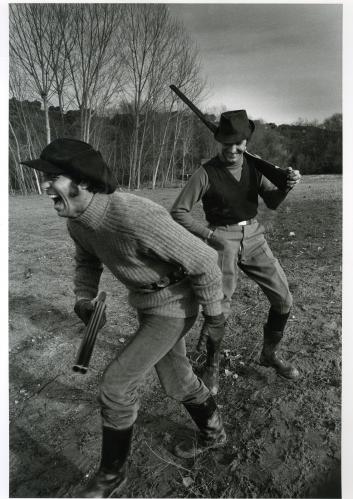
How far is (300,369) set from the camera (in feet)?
9.12

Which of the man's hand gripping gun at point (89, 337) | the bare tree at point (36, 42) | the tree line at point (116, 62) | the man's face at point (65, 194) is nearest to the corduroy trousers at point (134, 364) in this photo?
the man's hand gripping gun at point (89, 337)

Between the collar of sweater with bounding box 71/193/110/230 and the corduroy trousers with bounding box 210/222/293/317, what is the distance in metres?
1.18

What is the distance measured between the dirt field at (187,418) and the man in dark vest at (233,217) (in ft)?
0.83

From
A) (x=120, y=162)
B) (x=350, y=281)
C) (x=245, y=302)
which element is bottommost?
(x=245, y=302)

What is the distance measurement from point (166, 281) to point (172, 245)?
219mm

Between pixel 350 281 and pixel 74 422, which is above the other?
pixel 350 281

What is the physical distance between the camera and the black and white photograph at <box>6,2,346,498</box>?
1.65 m

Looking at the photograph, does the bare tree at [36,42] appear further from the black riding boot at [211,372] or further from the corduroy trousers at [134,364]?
the black riding boot at [211,372]

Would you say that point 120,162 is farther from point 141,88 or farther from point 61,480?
point 61,480

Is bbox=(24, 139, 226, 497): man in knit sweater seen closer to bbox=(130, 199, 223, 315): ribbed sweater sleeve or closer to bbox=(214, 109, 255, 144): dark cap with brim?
bbox=(130, 199, 223, 315): ribbed sweater sleeve

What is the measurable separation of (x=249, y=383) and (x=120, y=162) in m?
15.8

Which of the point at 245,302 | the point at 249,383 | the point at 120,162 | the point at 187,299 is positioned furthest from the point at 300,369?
the point at 120,162

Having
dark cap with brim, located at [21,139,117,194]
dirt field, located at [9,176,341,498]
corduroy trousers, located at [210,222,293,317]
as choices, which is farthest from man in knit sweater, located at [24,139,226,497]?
corduroy trousers, located at [210,222,293,317]

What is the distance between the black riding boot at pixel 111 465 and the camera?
69.1 inches
